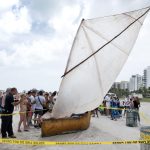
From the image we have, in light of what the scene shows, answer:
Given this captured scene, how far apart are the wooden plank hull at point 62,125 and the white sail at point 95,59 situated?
57 centimetres

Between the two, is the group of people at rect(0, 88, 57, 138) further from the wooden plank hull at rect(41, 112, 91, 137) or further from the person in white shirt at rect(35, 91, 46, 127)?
the wooden plank hull at rect(41, 112, 91, 137)

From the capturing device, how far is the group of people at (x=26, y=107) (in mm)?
12875

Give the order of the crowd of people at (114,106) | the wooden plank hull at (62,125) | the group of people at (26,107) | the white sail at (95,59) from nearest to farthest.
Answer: the group of people at (26,107), the wooden plank hull at (62,125), the white sail at (95,59), the crowd of people at (114,106)

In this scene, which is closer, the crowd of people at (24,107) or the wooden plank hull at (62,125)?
the crowd of people at (24,107)

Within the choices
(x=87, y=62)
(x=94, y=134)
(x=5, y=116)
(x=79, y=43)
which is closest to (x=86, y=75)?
(x=87, y=62)

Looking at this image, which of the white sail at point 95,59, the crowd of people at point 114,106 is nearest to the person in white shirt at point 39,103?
the white sail at point 95,59

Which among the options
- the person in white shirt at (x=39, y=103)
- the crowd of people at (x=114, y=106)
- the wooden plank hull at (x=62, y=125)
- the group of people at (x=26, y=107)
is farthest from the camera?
the crowd of people at (x=114, y=106)

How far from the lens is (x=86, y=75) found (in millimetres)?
15625

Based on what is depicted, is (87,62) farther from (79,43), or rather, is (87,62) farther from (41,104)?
(41,104)

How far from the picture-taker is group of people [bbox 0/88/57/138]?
12.9 m

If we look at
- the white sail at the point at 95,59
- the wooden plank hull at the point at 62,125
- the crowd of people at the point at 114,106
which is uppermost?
the white sail at the point at 95,59

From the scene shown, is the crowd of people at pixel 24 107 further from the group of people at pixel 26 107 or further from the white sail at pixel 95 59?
the white sail at pixel 95 59

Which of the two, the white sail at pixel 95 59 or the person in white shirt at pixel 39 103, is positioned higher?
the white sail at pixel 95 59

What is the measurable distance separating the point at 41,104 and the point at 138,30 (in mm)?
5305
